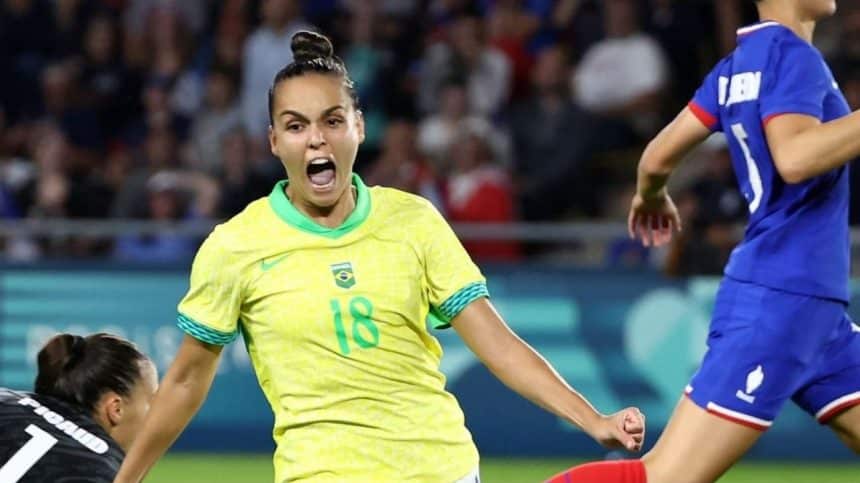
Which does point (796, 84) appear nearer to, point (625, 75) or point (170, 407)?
point (170, 407)

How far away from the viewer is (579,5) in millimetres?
13086

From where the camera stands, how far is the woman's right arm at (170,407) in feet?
14.4

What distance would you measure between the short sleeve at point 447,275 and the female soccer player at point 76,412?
1051 mm

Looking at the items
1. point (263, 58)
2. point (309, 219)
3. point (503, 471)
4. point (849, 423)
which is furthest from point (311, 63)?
point (263, 58)

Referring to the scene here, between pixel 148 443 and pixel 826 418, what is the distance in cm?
196

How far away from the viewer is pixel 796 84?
471 centimetres

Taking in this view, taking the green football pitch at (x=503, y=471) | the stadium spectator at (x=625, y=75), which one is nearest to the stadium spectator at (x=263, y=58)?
the stadium spectator at (x=625, y=75)

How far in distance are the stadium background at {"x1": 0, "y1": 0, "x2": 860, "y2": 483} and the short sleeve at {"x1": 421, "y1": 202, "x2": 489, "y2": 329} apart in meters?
5.68

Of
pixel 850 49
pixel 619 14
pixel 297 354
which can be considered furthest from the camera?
pixel 619 14

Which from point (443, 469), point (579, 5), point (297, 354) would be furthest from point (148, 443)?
point (579, 5)

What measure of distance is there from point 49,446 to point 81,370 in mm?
390

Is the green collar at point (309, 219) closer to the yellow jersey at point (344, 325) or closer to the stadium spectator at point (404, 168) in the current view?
the yellow jersey at point (344, 325)

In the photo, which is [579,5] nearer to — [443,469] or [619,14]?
[619,14]

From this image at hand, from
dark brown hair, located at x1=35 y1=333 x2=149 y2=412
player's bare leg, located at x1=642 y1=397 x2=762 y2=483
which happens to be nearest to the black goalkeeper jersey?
dark brown hair, located at x1=35 y1=333 x2=149 y2=412
